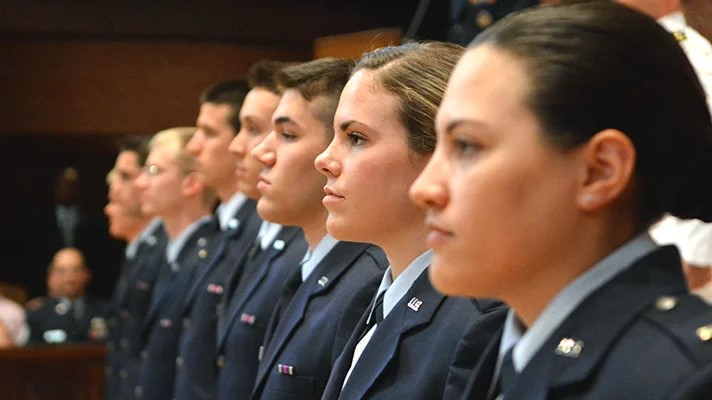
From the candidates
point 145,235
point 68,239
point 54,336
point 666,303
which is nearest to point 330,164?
point 666,303

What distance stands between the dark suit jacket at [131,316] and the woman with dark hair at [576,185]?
4.31 meters

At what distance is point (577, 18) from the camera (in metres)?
1.52

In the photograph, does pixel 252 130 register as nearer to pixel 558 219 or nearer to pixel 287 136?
pixel 287 136

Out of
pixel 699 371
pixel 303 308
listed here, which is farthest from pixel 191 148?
pixel 699 371

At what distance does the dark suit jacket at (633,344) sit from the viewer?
1.38 metres

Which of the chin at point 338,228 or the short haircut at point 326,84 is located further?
the short haircut at point 326,84

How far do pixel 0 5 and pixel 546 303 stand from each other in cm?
662

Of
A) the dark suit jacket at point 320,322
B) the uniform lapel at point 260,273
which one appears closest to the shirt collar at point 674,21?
the dark suit jacket at point 320,322

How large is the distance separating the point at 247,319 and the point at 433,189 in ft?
6.60

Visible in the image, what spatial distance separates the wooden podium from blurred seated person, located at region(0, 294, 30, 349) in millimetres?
352

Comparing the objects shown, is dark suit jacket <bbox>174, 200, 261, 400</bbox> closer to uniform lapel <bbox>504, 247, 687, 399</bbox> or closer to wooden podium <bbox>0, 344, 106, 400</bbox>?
uniform lapel <bbox>504, 247, 687, 399</bbox>

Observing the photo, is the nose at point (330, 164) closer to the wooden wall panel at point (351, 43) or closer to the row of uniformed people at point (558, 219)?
the row of uniformed people at point (558, 219)

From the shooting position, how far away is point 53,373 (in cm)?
709

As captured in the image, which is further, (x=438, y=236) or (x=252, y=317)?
(x=252, y=317)
